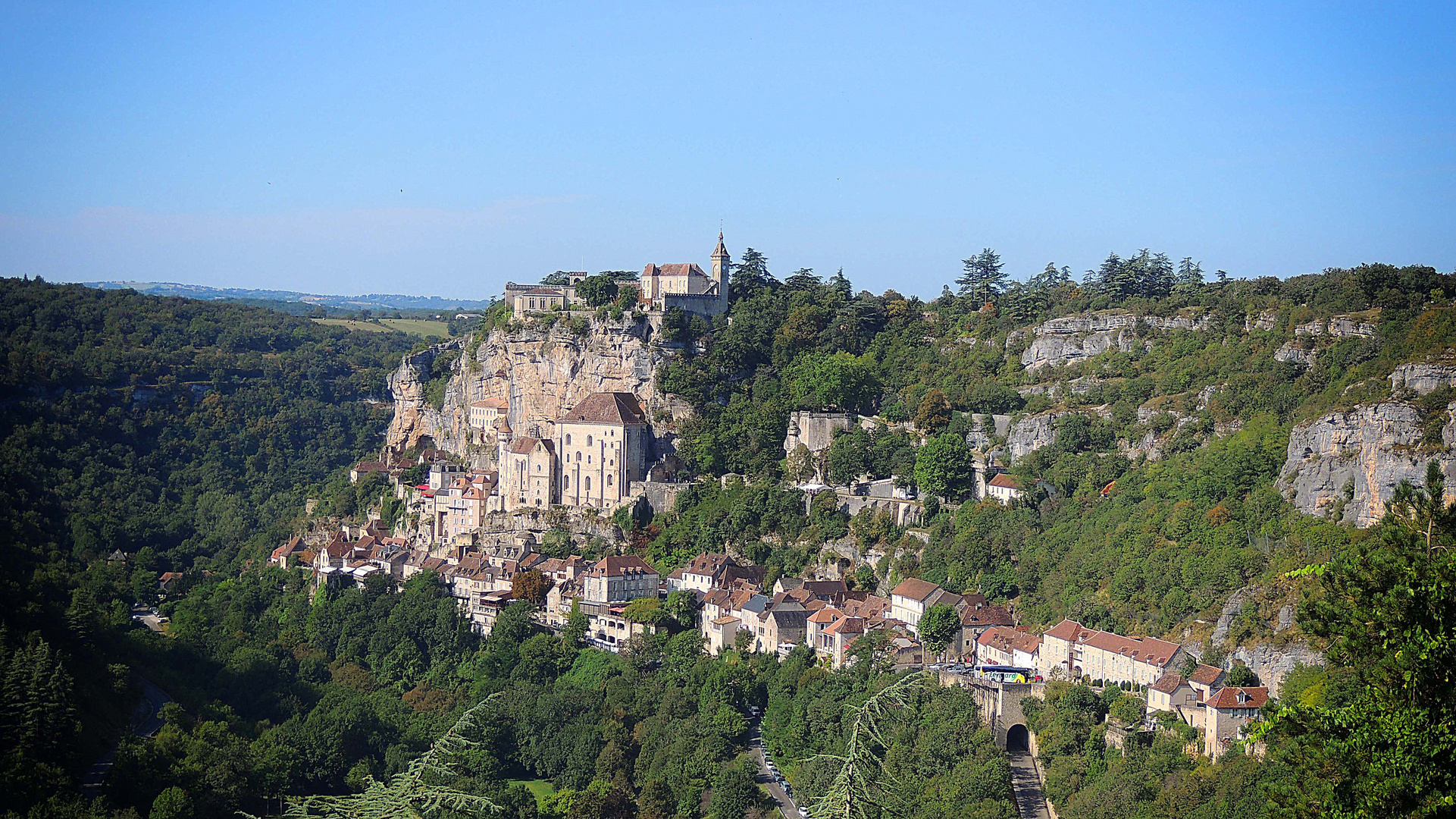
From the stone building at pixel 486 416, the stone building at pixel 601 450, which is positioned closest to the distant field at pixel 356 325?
the stone building at pixel 486 416

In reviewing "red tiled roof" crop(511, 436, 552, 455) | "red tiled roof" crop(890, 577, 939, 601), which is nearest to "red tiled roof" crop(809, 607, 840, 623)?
"red tiled roof" crop(890, 577, 939, 601)

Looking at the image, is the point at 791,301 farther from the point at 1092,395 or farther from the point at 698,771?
the point at 698,771

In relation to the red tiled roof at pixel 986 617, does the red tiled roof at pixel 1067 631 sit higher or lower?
higher

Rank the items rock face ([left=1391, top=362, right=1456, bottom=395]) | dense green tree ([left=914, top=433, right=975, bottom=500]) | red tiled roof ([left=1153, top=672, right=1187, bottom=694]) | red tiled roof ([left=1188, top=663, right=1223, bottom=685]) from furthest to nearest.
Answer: dense green tree ([left=914, top=433, right=975, bottom=500]), rock face ([left=1391, top=362, right=1456, bottom=395]), red tiled roof ([left=1153, top=672, right=1187, bottom=694]), red tiled roof ([left=1188, top=663, right=1223, bottom=685])

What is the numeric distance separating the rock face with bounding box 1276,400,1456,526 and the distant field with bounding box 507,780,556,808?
932 inches

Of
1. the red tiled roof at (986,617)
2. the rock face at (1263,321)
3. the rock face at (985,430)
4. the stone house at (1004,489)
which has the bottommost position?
the red tiled roof at (986,617)

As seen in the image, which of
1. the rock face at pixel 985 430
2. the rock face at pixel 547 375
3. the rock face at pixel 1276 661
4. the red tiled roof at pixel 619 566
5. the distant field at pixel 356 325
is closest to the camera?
the rock face at pixel 1276 661

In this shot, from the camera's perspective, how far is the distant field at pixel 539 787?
137 ft

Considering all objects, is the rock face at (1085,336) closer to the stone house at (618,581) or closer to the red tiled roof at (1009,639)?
the red tiled roof at (1009,639)

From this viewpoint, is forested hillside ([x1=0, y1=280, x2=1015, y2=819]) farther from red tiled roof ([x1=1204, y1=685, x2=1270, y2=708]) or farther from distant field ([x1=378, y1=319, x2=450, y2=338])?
distant field ([x1=378, y1=319, x2=450, y2=338])

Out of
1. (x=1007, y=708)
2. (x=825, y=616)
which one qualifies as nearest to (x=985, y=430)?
(x=825, y=616)

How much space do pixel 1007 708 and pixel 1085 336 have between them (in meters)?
23.5

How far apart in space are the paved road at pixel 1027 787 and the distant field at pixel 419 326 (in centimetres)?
10481

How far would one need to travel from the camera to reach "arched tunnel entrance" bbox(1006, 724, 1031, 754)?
37.3 metres
